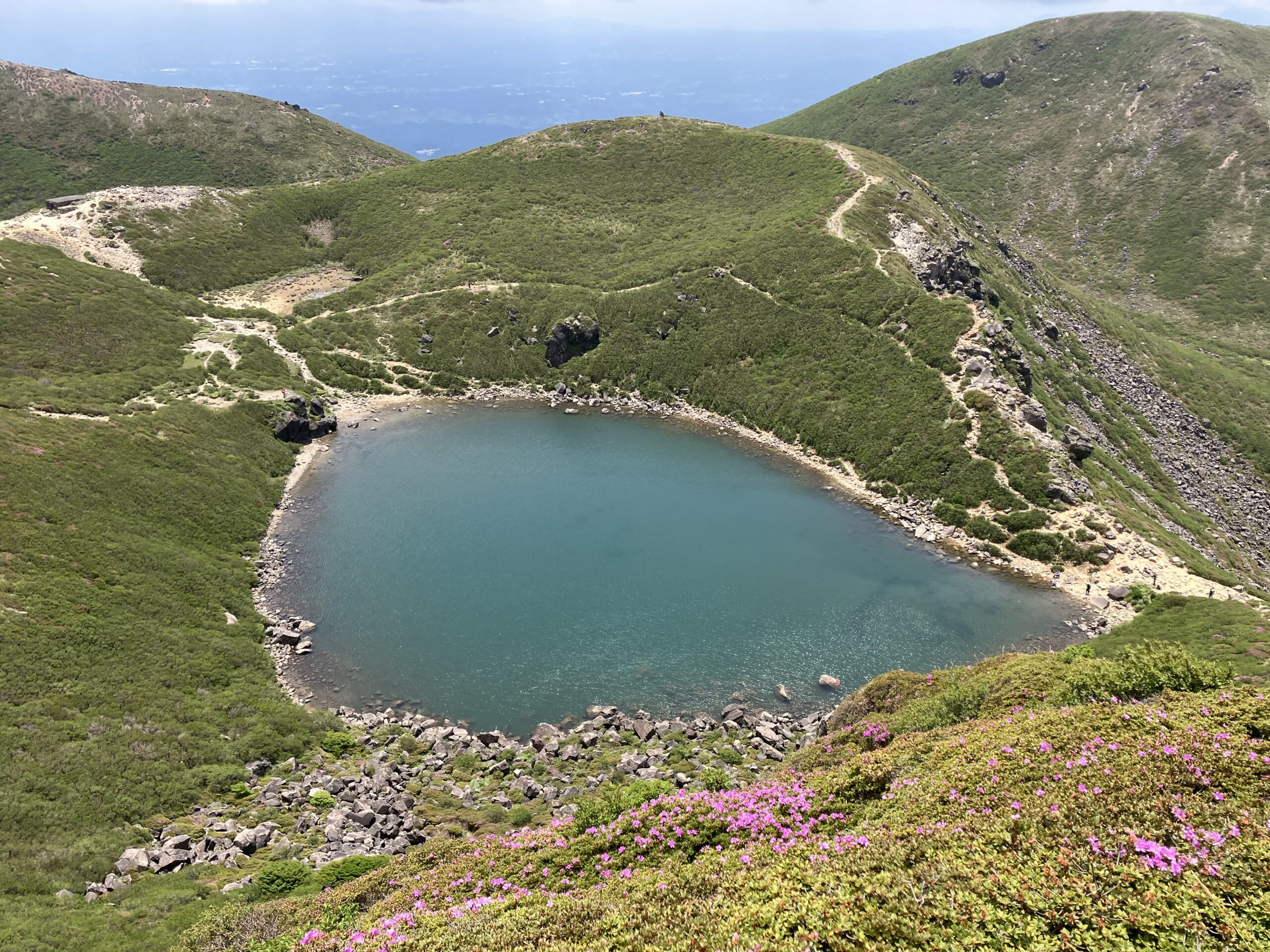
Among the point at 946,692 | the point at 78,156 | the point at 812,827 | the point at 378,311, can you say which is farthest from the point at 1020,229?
the point at 78,156

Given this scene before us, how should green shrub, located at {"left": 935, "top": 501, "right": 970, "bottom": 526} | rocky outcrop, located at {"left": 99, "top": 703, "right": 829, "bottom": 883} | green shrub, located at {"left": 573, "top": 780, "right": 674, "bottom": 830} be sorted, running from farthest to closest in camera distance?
1. green shrub, located at {"left": 935, "top": 501, "right": 970, "bottom": 526}
2. rocky outcrop, located at {"left": 99, "top": 703, "right": 829, "bottom": 883}
3. green shrub, located at {"left": 573, "top": 780, "right": 674, "bottom": 830}

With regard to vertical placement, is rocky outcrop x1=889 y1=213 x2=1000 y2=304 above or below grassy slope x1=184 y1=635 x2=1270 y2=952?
above

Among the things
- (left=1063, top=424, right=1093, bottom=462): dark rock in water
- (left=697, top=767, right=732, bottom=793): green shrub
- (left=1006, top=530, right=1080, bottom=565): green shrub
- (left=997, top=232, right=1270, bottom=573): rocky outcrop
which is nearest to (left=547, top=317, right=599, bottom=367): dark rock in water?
(left=1063, top=424, right=1093, bottom=462): dark rock in water

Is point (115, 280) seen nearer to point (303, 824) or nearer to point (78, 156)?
point (303, 824)

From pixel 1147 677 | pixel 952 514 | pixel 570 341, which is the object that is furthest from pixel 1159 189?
pixel 1147 677

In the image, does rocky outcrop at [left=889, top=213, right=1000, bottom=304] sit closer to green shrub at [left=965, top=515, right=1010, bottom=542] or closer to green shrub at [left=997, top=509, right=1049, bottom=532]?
green shrub at [left=997, top=509, right=1049, bottom=532]

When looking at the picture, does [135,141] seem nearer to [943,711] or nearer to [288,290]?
[288,290]

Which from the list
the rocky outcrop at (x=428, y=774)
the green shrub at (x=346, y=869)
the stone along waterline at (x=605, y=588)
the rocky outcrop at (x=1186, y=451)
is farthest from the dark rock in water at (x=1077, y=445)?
the green shrub at (x=346, y=869)
